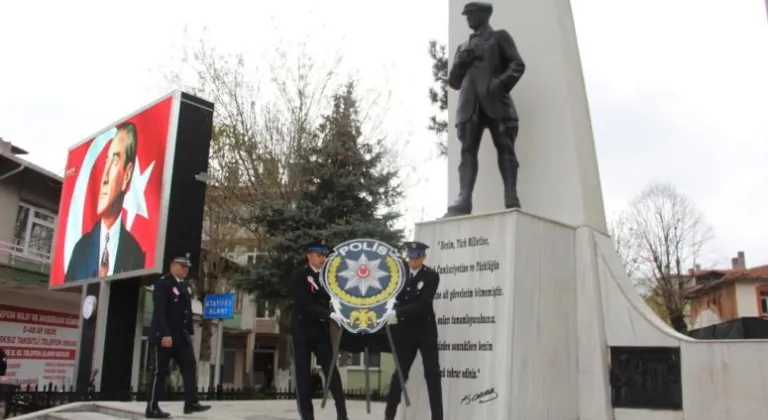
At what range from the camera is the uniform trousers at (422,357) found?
5.98m

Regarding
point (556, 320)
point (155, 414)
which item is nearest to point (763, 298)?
point (556, 320)

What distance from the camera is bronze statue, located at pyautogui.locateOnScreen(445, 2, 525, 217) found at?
764 centimetres

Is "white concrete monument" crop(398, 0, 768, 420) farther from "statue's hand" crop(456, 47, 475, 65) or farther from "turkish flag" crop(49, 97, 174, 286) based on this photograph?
"turkish flag" crop(49, 97, 174, 286)

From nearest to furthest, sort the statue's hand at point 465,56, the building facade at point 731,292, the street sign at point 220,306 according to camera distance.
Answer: the statue's hand at point 465,56
the street sign at point 220,306
the building facade at point 731,292

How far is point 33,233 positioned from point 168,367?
16.4 m

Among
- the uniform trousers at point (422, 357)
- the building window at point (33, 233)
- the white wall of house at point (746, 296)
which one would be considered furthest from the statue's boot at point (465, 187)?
the white wall of house at point (746, 296)

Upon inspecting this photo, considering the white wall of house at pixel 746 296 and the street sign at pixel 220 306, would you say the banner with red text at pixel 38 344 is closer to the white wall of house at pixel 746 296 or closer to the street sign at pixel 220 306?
the street sign at pixel 220 306

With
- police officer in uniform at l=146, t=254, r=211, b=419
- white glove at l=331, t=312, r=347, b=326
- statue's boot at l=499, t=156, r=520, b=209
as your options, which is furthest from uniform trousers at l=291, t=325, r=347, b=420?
statue's boot at l=499, t=156, r=520, b=209

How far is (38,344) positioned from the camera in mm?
20078

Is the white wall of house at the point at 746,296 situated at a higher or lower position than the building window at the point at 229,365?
higher

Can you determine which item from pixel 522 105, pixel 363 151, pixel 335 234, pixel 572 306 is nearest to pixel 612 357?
pixel 572 306

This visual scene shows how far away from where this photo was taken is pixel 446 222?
7.29m

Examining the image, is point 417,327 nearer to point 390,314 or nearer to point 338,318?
point 390,314
